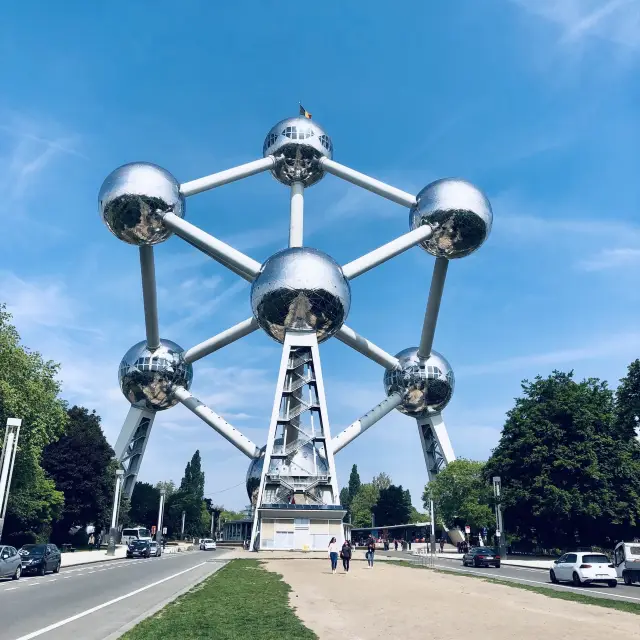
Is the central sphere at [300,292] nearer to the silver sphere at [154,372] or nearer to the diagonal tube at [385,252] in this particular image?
the diagonal tube at [385,252]

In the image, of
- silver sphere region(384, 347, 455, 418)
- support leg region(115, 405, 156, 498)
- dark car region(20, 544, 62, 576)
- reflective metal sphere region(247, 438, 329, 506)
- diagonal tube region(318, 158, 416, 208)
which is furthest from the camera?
support leg region(115, 405, 156, 498)

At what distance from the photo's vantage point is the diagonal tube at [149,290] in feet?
143

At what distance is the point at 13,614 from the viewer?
12.0 m

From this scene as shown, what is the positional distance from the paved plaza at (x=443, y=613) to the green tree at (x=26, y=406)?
1948 cm

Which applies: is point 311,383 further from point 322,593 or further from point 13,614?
point 13,614

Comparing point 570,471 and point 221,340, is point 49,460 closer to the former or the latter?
point 221,340

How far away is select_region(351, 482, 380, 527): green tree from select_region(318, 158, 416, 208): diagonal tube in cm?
7281

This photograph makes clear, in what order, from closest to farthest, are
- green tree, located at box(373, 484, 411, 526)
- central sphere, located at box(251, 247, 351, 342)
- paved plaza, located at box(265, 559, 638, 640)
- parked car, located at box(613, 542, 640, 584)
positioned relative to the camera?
paved plaza, located at box(265, 559, 638, 640) → parked car, located at box(613, 542, 640, 584) → central sphere, located at box(251, 247, 351, 342) → green tree, located at box(373, 484, 411, 526)

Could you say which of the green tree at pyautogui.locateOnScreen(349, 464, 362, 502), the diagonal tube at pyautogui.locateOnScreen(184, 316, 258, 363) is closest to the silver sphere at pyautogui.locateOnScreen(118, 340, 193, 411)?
the diagonal tube at pyautogui.locateOnScreen(184, 316, 258, 363)

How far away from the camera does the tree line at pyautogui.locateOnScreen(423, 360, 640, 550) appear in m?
39.7

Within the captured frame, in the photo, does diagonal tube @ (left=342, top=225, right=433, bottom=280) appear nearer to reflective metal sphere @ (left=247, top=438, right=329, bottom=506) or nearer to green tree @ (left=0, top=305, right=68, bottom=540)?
reflective metal sphere @ (left=247, top=438, right=329, bottom=506)

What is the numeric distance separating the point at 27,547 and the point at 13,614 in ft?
49.3

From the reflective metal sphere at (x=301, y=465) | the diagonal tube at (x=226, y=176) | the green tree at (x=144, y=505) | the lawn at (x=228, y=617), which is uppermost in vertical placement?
the diagonal tube at (x=226, y=176)

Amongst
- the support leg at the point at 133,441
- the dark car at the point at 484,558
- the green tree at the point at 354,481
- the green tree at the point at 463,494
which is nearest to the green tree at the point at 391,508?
the green tree at the point at 354,481
